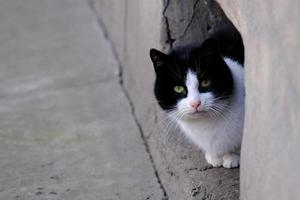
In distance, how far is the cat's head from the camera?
3.10m

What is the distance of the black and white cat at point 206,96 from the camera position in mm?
3119

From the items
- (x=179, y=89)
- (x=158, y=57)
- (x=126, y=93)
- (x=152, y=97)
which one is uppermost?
(x=158, y=57)

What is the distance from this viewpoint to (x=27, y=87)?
5.00 metres

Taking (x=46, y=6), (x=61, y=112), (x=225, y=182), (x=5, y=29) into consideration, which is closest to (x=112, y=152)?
(x=61, y=112)

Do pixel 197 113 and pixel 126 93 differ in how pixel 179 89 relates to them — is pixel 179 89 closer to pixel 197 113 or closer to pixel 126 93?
pixel 197 113

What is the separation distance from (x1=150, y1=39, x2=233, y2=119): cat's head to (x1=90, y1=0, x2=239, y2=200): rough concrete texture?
290mm

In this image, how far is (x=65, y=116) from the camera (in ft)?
14.8

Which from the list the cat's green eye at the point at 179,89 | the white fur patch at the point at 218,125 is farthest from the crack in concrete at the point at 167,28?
the cat's green eye at the point at 179,89

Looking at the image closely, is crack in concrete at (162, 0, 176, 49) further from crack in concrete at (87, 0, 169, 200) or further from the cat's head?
crack in concrete at (87, 0, 169, 200)

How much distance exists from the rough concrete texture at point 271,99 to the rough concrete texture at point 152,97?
544 mm

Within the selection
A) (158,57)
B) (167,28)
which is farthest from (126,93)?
(158,57)

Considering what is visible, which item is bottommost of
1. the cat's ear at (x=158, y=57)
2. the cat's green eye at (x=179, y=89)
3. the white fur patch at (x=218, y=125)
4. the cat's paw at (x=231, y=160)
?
the cat's paw at (x=231, y=160)

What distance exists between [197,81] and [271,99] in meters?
0.91

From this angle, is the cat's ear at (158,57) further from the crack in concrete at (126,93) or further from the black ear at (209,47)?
the crack in concrete at (126,93)
